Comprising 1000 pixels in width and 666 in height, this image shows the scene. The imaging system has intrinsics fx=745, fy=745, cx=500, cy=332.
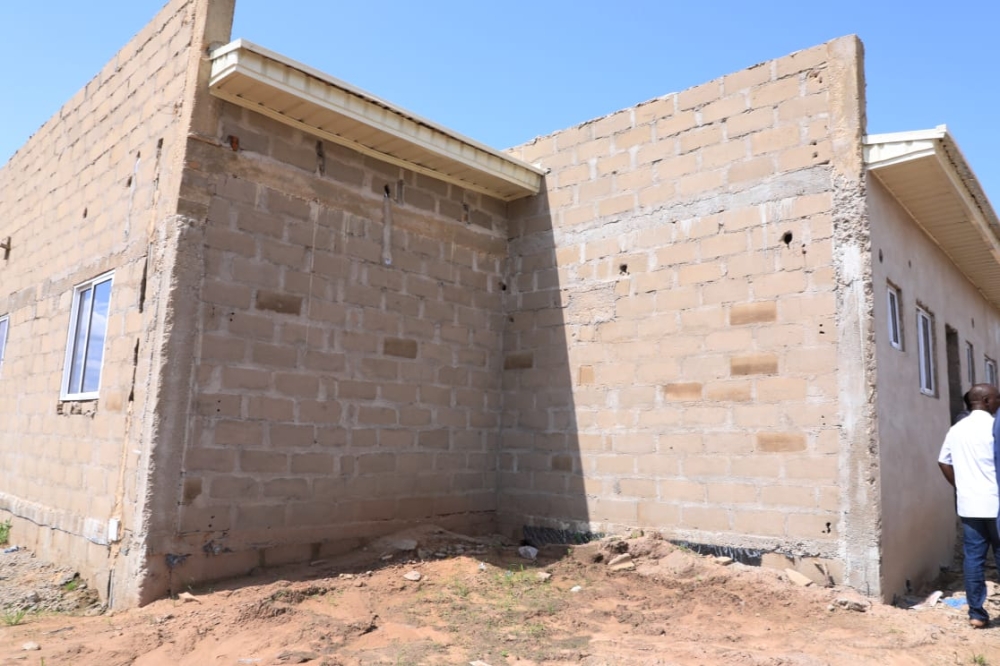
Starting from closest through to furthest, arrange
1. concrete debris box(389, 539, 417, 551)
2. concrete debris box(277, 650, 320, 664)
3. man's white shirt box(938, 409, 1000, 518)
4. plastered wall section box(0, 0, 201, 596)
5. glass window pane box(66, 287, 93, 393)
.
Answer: concrete debris box(277, 650, 320, 664), man's white shirt box(938, 409, 1000, 518), plastered wall section box(0, 0, 201, 596), concrete debris box(389, 539, 417, 551), glass window pane box(66, 287, 93, 393)

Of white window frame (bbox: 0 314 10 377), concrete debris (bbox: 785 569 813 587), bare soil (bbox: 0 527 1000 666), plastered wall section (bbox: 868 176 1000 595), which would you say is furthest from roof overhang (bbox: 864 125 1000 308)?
white window frame (bbox: 0 314 10 377)

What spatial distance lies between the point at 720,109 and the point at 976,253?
3.87 m

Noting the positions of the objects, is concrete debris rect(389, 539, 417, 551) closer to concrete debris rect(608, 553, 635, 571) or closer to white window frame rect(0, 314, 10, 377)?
concrete debris rect(608, 553, 635, 571)

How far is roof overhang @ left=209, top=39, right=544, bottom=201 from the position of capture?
19.5ft

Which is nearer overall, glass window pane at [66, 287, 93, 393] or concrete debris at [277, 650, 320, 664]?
concrete debris at [277, 650, 320, 664]

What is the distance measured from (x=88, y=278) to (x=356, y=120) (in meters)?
3.02

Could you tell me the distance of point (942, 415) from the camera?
8.08 metres

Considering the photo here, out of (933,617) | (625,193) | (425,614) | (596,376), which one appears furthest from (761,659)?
(625,193)

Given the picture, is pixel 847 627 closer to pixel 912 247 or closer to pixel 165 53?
pixel 912 247

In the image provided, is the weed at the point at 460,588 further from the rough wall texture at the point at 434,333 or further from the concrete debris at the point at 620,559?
the concrete debris at the point at 620,559

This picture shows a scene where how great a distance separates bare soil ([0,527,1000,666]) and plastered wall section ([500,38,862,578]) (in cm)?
61

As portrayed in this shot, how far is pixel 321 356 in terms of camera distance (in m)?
6.68

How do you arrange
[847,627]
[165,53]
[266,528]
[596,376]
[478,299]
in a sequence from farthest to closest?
1. [478,299]
2. [596,376]
3. [165,53]
4. [266,528]
5. [847,627]

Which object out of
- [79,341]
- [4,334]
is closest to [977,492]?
[79,341]
